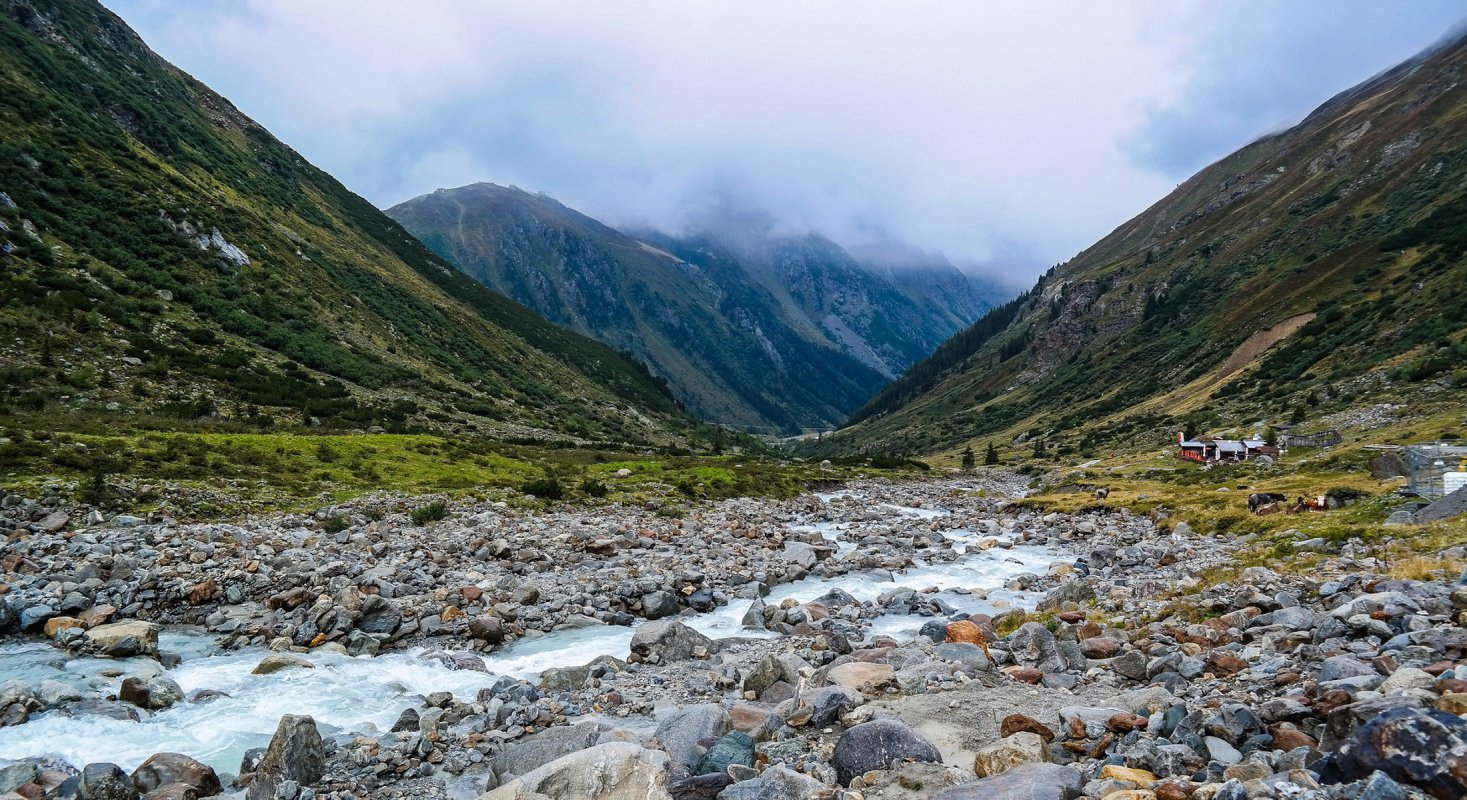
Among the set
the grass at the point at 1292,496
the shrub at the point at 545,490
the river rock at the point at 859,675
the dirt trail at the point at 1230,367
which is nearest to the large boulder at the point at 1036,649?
the river rock at the point at 859,675

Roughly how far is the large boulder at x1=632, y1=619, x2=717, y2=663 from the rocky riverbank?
7 cm

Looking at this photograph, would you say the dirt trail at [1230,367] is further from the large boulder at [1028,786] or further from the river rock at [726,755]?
the river rock at [726,755]

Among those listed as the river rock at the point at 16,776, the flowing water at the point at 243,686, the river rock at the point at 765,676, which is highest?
the river rock at the point at 765,676

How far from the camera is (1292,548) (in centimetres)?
1916

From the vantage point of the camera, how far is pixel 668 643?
49.5ft

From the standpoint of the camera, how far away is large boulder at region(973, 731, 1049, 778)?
7.55 metres

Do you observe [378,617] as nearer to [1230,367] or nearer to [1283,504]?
[1283,504]

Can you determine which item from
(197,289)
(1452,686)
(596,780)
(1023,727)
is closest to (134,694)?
(596,780)

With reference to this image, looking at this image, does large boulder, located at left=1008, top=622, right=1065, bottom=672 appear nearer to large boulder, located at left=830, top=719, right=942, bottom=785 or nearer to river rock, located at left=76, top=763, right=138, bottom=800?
large boulder, located at left=830, top=719, right=942, bottom=785

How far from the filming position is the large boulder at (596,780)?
7.35 metres

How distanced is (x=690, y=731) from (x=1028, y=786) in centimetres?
467

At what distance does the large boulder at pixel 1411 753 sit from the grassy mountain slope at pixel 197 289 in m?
39.0

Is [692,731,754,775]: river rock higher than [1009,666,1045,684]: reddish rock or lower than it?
lower

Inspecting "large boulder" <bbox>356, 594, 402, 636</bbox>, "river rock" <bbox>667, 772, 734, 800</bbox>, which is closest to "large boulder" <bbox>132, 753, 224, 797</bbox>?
"river rock" <bbox>667, 772, 734, 800</bbox>
